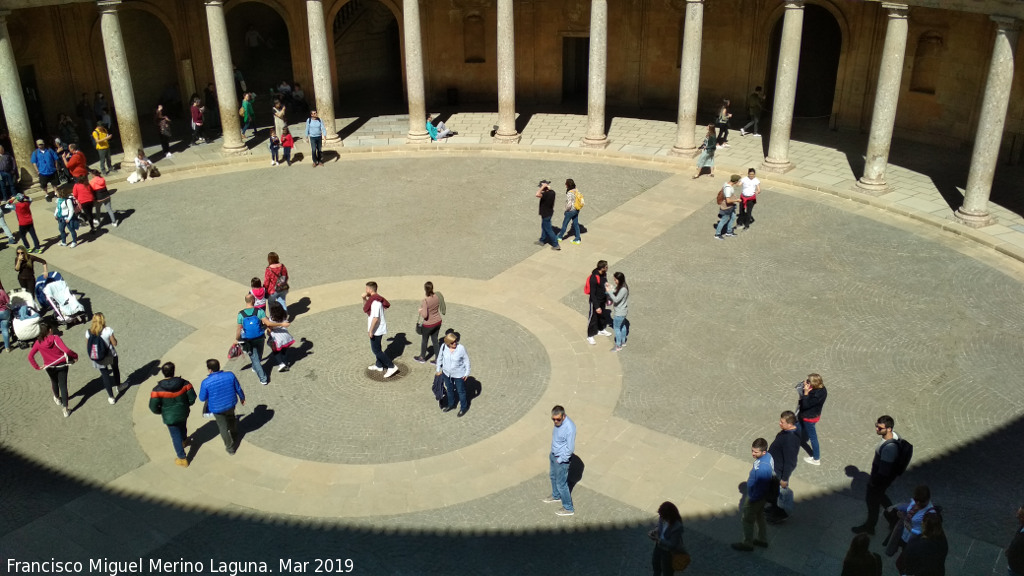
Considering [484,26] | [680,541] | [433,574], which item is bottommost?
[433,574]

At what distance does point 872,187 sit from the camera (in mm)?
22578

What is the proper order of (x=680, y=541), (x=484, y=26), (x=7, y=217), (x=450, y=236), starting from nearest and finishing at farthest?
1. (x=680, y=541)
2. (x=450, y=236)
3. (x=7, y=217)
4. (x=484, y=26)

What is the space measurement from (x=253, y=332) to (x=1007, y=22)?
Result: 1631cm

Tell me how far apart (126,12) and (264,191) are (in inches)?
410

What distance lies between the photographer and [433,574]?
10.6 m

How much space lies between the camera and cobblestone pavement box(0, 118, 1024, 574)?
11297 millimetres

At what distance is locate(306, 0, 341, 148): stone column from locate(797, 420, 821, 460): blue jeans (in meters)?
18.3

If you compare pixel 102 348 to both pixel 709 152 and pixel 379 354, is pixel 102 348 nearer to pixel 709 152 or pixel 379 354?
pixel 379 354

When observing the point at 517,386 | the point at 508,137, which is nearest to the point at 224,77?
the point at 508,137

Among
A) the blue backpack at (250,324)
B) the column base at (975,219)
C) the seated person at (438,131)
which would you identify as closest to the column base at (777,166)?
the column base at (975,219)

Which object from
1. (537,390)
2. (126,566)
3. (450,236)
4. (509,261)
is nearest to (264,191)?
(450,236)

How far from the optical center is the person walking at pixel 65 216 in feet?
65.0

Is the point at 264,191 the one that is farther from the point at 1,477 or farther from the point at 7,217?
the point at 1,477

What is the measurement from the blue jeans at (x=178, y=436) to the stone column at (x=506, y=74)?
16736mm
